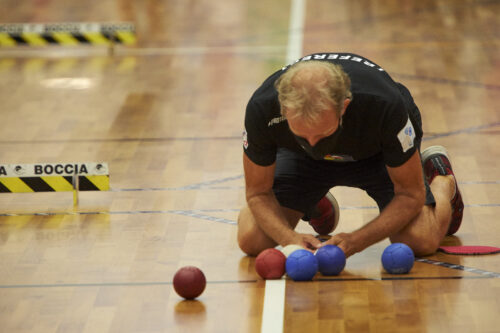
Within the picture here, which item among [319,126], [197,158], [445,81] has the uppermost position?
[319,126]

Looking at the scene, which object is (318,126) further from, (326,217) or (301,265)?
(326,217)

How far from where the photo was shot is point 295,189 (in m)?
4.41

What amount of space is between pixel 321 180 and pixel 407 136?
640mm

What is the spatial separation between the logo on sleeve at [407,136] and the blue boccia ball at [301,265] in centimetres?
61

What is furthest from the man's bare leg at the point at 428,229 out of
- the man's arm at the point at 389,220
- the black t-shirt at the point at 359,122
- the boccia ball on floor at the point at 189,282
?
the boccia ball on floor at the point at 189,282

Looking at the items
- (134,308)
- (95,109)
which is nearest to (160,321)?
(134,308)

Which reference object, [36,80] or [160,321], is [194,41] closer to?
[36,80]

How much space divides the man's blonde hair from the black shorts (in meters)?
0.78

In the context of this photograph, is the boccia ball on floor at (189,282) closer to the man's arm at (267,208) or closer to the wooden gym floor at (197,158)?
the wooden gym floor at (197,158)

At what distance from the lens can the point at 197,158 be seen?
596 centimetres

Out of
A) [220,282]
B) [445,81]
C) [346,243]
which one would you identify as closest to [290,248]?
[346,243]

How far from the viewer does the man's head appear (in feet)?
11.5

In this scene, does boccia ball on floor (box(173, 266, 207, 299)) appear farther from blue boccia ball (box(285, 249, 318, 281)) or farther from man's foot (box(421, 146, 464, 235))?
man's foot (box(421, 146, 464, 235))

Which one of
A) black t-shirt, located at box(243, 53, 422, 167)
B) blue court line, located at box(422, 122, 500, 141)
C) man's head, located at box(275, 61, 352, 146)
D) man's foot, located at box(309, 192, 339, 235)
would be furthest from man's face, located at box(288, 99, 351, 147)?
blue court line, located at box(422, 122, 500, 141)
